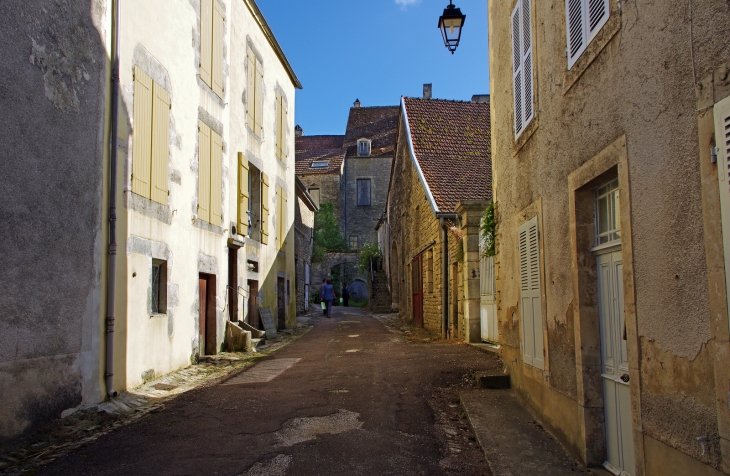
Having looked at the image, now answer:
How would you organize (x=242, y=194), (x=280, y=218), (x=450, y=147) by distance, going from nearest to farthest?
1. (x=242, y=194)
2. (x=280, y=218)
3. (x=450, y=147)

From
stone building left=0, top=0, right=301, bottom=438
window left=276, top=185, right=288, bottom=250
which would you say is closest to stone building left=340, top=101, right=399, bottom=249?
window left=276, top=185, right=288, bottom=250

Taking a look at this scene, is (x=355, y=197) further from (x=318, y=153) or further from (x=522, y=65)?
(x=522, y=65)

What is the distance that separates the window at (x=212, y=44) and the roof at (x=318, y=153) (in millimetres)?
30029

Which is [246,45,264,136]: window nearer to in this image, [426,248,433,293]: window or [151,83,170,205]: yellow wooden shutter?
[151,83,170,205]: yellow wooden shutter

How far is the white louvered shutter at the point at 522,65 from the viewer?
6.20 metres

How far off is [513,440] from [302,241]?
18277 millimetres

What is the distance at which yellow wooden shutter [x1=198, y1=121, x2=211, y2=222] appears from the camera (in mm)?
10039

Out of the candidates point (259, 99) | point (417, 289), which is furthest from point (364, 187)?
point (259, 99)

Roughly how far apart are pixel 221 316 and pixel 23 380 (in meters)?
6.01

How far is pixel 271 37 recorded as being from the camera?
15.3 meters

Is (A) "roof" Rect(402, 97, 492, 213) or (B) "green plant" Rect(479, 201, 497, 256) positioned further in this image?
(A) "roof" Rect(402, 97, 492, 213)

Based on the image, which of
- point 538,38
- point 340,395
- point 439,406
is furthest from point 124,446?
point 538,38

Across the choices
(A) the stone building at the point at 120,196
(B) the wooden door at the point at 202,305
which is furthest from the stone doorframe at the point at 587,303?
(B) the wooden door at the point at 202,305

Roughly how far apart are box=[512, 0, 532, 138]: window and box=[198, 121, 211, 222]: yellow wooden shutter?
5.33 m
